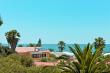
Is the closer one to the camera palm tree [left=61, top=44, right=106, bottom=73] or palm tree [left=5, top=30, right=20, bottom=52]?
palm tree [left=61, top=44, right=106, bottom=73]

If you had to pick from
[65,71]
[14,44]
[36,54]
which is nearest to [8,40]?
[14,44]

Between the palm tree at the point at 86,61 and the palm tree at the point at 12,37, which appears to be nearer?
the palm tree at the point at 86,61

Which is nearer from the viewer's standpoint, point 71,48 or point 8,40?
point 71,48

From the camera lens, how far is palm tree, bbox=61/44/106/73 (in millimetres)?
17797

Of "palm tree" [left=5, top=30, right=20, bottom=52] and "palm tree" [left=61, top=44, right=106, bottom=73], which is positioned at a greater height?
"palm tree" [left=5, top=30, right=20, bottom=52]

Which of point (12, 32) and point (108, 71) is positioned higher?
point (12, 32)

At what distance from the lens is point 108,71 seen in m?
18.4

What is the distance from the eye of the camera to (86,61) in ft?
58.9

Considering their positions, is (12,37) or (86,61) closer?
(86,61)

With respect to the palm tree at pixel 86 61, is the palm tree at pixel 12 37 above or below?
above

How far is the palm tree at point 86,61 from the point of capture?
17797 millimetres

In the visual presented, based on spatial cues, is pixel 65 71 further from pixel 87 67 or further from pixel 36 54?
pixel 36 54

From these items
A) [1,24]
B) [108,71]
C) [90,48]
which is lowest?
[108,71]

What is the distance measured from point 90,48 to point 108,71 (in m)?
1.73
